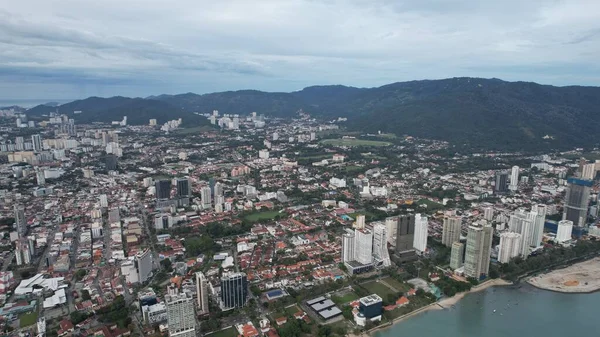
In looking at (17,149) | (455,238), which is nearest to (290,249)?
(455,238)

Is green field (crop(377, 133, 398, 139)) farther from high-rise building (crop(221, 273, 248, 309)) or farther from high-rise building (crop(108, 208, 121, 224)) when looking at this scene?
high-rise building (crop(221, 273, 248, 309))

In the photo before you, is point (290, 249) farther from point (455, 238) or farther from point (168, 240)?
point (455, 238)

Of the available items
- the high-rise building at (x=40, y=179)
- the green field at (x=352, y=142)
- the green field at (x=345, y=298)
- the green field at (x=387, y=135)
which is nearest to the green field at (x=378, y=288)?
the green field at (x=345, y=298)

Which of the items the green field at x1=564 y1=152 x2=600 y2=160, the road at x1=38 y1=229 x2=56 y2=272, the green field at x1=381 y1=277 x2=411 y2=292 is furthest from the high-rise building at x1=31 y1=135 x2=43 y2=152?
the green field at x1=564 y1=152 x2=600 y2=160

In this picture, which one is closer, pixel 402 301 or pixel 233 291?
pixel 233 291

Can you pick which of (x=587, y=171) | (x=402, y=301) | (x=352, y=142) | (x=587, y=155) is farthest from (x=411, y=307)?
(x=352, y=142)

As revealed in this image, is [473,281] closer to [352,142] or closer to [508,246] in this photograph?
[508,246]

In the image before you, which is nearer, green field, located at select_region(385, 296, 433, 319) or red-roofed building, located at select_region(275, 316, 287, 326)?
red-roofed building, located at select_region(275, 316, 287, 326)

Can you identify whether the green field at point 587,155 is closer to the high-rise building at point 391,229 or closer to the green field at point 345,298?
the high-rise building at point 391,229
